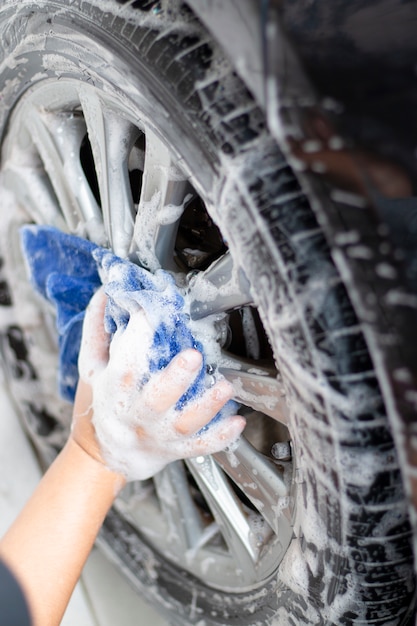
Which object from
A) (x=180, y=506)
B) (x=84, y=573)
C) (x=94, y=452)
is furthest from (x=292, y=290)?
(x=84, y=573)

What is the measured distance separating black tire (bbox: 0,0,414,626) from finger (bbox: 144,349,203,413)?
0.11 metres

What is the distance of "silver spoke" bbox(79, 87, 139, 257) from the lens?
71 cm

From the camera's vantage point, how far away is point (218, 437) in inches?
27.1

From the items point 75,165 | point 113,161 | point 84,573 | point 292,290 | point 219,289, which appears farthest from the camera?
point 84,573

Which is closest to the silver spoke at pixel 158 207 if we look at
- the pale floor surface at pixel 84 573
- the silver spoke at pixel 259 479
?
the silver spoke at pixel 259 479

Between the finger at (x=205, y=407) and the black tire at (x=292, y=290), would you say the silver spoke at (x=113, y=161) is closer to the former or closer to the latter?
the black tire at (x=292, y=290)

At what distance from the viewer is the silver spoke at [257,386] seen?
623mm

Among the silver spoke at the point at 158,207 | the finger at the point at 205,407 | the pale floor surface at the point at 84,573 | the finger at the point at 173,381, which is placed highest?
the silver spoke at the point at 158,207

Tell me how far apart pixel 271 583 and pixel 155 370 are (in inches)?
12.1

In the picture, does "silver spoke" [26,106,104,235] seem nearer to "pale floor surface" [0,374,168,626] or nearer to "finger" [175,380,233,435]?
"finger" [175,380,233,435]

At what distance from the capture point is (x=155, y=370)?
66 centimetres

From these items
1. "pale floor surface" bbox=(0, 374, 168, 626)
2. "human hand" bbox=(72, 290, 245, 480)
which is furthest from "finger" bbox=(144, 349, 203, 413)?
"pale floor surface" bbox=(0, 374, 168, 626)

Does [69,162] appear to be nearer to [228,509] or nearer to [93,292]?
[93,292]

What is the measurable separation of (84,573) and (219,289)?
2.79 ft
